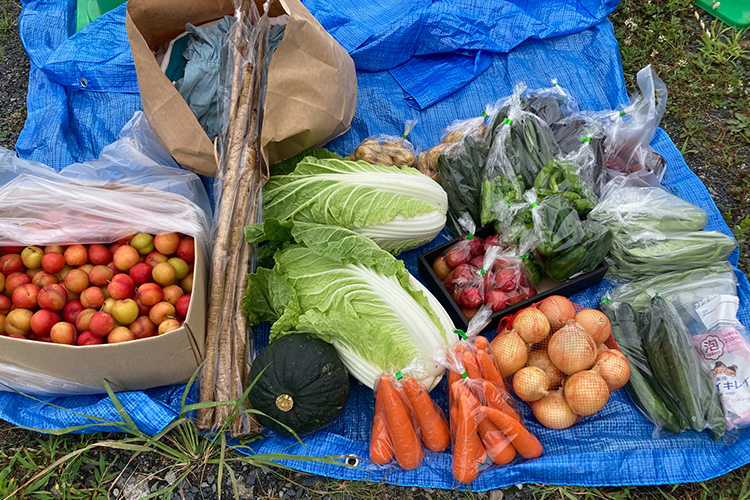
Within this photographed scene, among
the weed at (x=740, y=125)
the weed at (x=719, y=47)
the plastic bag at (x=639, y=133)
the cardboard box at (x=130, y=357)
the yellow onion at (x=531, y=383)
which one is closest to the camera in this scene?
the cardboard box at (x=130, y=357)

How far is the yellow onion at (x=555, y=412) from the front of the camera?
214 cm

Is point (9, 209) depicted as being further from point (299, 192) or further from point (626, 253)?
point (626, 253)

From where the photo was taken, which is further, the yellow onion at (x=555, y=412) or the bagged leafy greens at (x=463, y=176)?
the bagged leafy greens at (x=463, y=176)

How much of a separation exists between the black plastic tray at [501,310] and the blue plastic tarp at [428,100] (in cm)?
18

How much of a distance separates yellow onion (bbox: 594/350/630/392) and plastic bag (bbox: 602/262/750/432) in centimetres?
41

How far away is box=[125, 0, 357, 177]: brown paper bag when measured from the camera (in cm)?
228

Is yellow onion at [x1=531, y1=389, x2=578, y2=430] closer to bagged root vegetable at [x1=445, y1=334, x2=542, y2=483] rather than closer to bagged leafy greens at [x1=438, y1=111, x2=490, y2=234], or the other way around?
bagged root vegetable at [x1=445, y1=334, x2=542, y2=483]

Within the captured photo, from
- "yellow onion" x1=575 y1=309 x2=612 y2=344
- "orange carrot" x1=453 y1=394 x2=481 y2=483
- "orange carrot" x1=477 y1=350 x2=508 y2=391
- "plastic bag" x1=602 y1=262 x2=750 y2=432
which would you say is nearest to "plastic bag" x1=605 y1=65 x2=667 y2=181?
"plastic bag" x1=602 y1=262 x2=750 y2=432

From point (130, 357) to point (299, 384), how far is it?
2.22 ft

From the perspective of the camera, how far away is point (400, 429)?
2.02 metres

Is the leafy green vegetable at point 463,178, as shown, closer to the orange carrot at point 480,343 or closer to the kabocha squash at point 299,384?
the orange carrot at point 480,343

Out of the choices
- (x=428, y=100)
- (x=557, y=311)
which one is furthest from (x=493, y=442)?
(x=428, y=100)

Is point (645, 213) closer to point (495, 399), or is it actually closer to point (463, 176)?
point (463, 176)

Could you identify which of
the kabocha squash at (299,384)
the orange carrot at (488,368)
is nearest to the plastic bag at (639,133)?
the orange carrot at (488,368)
